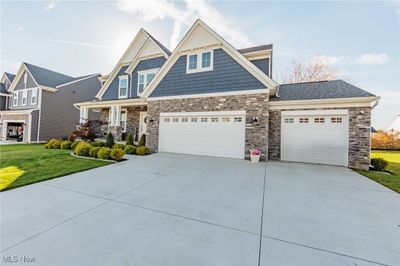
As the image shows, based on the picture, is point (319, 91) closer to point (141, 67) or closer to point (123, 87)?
point (141, 67)

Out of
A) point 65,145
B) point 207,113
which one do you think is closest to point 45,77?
point 65,145

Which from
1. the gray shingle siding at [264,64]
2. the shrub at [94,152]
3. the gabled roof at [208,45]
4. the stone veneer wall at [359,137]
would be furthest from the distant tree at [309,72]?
the shrub at [94,152]

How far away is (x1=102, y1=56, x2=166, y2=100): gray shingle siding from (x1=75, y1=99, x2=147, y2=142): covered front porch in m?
1.22

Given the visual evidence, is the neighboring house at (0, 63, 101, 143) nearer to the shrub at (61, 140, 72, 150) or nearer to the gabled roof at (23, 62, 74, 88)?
the gabled roof at (23, 62, 74, 88)

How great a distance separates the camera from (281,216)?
3.55 meters

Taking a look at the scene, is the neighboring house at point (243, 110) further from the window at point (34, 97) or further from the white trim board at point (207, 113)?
the window at point (34, 97)

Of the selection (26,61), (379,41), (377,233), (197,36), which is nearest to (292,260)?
(377,233)

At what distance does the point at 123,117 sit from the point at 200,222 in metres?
14.6

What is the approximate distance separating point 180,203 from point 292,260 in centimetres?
246

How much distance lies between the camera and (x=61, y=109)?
68.7 ft

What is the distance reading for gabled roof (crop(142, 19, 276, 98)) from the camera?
945cm

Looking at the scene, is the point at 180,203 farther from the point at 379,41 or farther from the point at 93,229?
the point at 379,41

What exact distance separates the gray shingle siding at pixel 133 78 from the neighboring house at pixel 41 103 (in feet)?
29.0

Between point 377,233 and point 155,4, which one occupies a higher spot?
point 155,4
